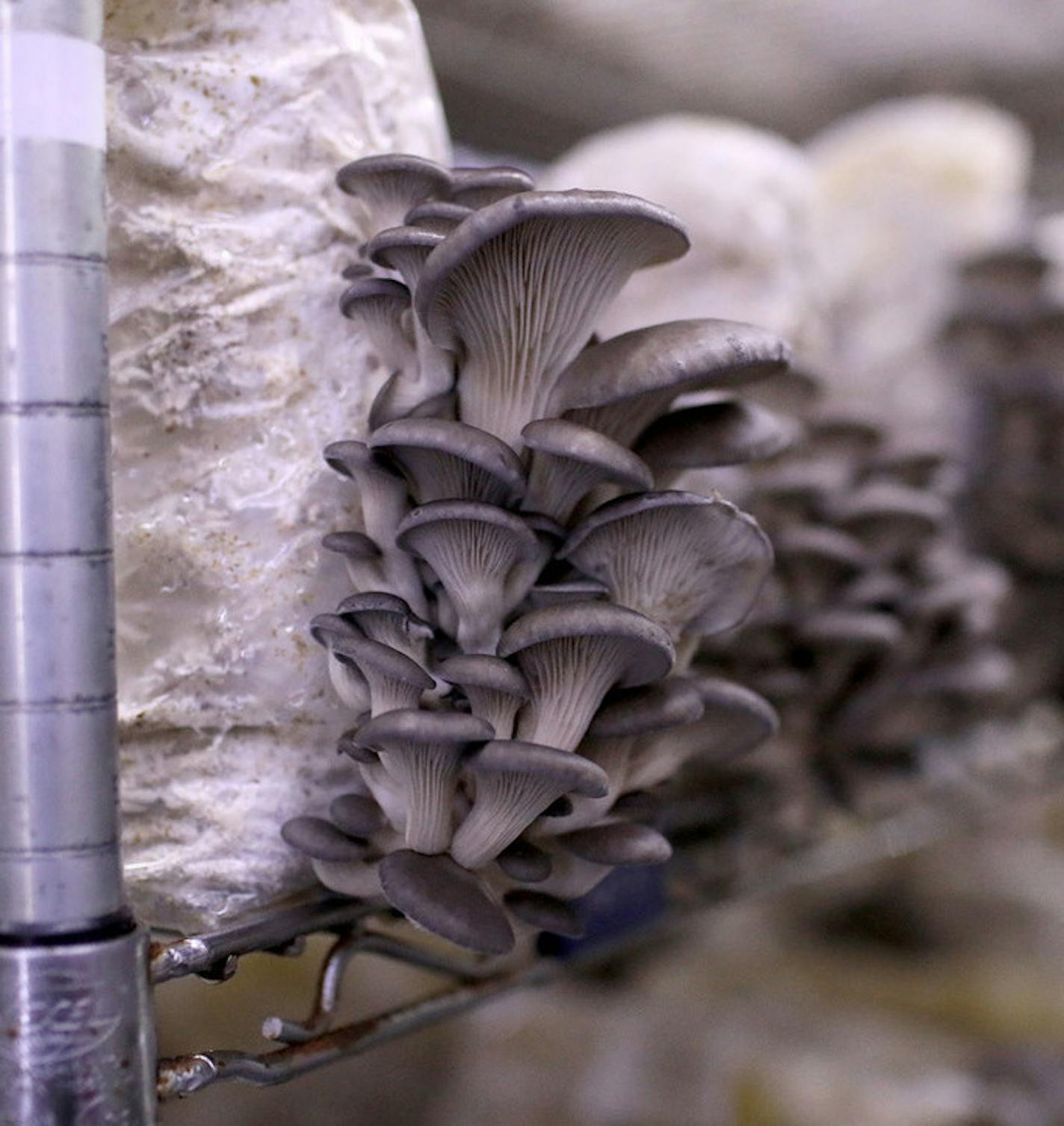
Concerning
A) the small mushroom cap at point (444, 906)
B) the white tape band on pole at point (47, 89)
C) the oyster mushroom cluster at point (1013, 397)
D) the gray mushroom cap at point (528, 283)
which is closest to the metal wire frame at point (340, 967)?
the small mushroom cap at point (444, 906)

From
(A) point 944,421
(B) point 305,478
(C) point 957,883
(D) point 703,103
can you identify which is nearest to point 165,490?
(B) point 305,478

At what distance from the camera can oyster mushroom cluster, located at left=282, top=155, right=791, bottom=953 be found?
2.98 ft

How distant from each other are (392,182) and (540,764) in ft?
1.65

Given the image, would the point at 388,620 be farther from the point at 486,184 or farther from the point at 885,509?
the point at 885,509

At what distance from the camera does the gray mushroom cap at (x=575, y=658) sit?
90 cm

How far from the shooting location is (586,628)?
0.89 metres

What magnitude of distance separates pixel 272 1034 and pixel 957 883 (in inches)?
128

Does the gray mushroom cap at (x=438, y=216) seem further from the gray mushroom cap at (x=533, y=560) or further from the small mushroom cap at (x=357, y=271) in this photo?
the gray mushroom cap at (x=533, y=560)

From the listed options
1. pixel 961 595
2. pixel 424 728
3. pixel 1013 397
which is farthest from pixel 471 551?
pixel 1013 397

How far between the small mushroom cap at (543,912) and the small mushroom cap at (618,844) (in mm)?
53

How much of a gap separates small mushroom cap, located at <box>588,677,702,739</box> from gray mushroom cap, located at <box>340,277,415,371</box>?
34cm

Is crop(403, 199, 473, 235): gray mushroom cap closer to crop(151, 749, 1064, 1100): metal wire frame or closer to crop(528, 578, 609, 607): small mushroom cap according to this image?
crop(528, 578, 609, 607): small mushroom cap

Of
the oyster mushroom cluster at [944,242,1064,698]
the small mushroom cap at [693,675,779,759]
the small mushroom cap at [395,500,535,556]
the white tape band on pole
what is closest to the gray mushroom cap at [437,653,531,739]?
the small mushroom cap at [395,500,535,556]

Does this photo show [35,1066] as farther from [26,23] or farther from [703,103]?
[703,103]
